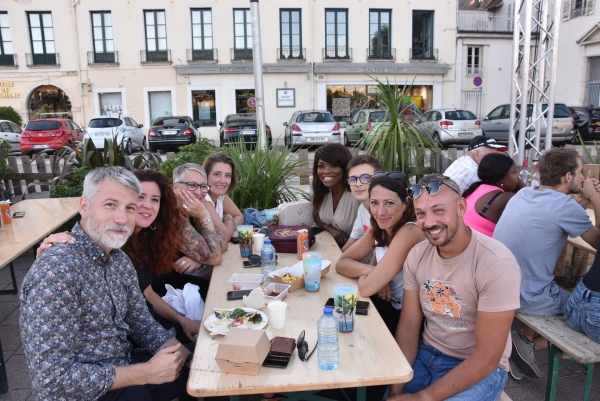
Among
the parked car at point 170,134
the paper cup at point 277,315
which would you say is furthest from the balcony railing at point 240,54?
the paper cup at point 277,315

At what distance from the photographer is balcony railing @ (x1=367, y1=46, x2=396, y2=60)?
860 inches

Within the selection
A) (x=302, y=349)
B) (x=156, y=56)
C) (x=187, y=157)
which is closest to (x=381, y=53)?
(x=156, y=56)

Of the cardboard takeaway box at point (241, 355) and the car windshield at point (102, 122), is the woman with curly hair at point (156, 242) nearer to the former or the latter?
the cardboard takeaway box at point (241, 355)

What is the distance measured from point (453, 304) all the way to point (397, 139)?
3.23 metres

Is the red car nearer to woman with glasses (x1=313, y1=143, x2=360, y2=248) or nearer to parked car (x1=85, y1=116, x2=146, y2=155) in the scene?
parked car (x1=85, y1=116, x2=146, y2=155)

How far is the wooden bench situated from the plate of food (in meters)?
1.49

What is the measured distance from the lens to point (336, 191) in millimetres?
3797

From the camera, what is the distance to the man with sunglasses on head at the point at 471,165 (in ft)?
14.3

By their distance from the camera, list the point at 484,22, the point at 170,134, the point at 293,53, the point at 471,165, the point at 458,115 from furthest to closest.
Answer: the point at 484,22 → the point at 293,53 → the point at 170,134 → the point at 458,115 → the point at 471,165

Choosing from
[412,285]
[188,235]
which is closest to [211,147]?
[188,235]

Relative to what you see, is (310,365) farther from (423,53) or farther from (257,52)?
(423,53)

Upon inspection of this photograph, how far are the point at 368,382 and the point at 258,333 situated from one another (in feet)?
1.51

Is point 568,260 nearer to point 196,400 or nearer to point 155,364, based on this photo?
point 196,400

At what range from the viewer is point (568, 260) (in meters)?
4.67
